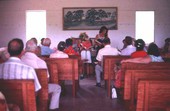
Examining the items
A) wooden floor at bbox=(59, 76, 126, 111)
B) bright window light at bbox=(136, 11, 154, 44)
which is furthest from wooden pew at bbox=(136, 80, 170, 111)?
bright window light at bbox=(136, 11, 154, 44)

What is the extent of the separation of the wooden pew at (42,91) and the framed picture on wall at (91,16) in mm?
7852

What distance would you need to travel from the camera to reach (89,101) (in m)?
5.13

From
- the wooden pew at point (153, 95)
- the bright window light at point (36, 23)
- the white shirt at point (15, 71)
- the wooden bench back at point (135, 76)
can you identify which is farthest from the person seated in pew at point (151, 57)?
the bright window light at point (36, 23)

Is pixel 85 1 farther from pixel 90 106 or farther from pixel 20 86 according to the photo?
pixel 20 86

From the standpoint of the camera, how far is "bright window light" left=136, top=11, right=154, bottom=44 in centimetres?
1163

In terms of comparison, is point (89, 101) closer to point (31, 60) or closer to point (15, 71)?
point (31, 60)

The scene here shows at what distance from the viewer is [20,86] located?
283 centimetres

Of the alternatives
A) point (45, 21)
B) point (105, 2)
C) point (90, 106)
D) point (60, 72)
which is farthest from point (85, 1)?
point (90, 106)

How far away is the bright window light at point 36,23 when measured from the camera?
1160cm

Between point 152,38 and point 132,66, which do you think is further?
point 152,38

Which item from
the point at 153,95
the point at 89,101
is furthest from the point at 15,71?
the point at 89,101

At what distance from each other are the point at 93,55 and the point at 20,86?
20.3 ft

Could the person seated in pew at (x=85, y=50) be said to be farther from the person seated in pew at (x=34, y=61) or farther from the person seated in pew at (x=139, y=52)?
the person seated in pew at (x=34, y=61)

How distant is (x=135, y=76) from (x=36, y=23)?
848 centimetres
